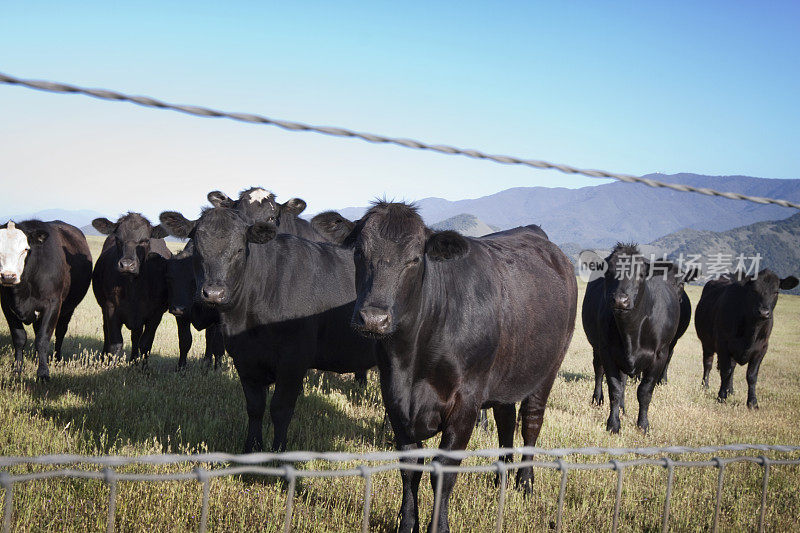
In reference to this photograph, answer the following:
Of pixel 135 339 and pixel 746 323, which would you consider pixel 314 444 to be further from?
pixel 746 323

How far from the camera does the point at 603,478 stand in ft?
18.1

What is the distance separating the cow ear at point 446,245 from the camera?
416 cm

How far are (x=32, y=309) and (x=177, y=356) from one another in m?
3.12

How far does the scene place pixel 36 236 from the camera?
8.39m

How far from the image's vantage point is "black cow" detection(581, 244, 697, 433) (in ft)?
26.2

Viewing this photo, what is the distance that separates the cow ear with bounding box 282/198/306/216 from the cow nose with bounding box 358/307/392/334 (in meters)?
6.21

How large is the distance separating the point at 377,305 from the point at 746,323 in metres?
9.94

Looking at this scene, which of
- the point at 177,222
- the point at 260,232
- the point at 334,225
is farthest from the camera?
the point at 177,222

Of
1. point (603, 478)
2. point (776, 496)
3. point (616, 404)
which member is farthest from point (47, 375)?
point (776, 496)

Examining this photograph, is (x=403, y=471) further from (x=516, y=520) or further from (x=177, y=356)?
(x=177, y=356)

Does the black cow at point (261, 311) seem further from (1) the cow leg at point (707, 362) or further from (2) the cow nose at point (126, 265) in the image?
(1) the cow leg at point (707, 362)

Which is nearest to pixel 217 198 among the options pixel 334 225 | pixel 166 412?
pixel 166 412

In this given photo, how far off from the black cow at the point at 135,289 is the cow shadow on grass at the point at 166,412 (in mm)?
635

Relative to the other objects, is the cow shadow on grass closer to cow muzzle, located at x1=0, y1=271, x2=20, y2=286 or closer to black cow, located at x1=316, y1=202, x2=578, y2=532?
cow muzzle, located at x1=0, y1=271, x2=20, y2=286
